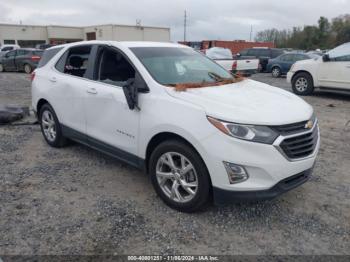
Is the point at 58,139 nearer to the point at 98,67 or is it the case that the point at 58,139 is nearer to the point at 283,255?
the point at 98,67

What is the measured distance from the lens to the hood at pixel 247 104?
301 centimetres

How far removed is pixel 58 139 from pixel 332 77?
27.9ft

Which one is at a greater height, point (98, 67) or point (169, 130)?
point (98, 67)

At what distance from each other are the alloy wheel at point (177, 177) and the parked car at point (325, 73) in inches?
328

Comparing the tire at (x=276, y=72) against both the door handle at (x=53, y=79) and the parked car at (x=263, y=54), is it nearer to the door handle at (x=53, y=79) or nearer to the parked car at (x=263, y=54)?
the parked car at (x=263, y=54)

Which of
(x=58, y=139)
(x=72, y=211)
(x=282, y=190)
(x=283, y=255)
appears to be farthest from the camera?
(x=58, y=139)

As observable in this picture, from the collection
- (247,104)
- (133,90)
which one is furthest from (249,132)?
(133,90)

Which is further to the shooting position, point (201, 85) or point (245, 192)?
point (201, 85)

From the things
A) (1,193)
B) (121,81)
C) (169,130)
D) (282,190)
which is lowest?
(1,193)

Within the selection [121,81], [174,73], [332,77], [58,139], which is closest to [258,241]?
[174,73]

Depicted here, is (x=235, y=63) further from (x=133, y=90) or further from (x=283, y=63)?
(x=133, y=90)

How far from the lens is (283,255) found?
9.45ft

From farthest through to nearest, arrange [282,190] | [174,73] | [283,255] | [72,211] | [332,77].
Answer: [332,77]
[174,73]
[72,211]
[282,190]
[283,255]

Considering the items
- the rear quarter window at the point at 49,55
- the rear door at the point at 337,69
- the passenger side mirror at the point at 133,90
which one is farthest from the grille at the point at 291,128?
the rear door at the point at 337,69
